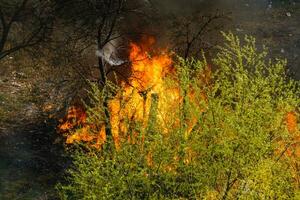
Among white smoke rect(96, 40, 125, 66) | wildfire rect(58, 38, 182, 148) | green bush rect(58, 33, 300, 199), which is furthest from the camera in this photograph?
white smoke rect(96, 40, 125, 66)

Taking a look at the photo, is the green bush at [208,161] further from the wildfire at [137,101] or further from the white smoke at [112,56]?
the white smoke at [112,56]

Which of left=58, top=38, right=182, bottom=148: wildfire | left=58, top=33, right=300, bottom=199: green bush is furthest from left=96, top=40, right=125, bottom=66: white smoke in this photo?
left=58, top=33, right=300, bottom=199: green bush

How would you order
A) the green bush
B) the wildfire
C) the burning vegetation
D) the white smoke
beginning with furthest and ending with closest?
the white smoke < the wildfire < the burning vegetation < the green bush

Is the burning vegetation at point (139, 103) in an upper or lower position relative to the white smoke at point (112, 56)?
lower

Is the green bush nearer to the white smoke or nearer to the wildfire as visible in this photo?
the wildfire

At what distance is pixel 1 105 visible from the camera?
24906 mm

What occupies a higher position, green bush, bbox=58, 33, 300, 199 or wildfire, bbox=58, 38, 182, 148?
wildfire, bbox=58, 38, 182, 148

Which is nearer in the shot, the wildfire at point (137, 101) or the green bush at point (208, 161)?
the green bush at point (208, 161)

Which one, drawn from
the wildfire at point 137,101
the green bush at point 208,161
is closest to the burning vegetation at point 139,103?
the wildfire at point 137,101

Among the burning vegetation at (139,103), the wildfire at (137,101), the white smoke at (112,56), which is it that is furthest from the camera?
the white smoke at (112,56)

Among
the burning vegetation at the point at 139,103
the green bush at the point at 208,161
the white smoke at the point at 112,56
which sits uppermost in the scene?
the white smoke at the point at 112,56

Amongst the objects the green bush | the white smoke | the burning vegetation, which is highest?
the white smoke

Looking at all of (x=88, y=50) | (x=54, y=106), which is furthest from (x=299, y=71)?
(x=54, y=106)

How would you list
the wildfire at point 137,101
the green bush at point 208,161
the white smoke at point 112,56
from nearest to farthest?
the green bush at point 208,161 < the wildfire at point 137,101 < the white smoke at point 112,56
